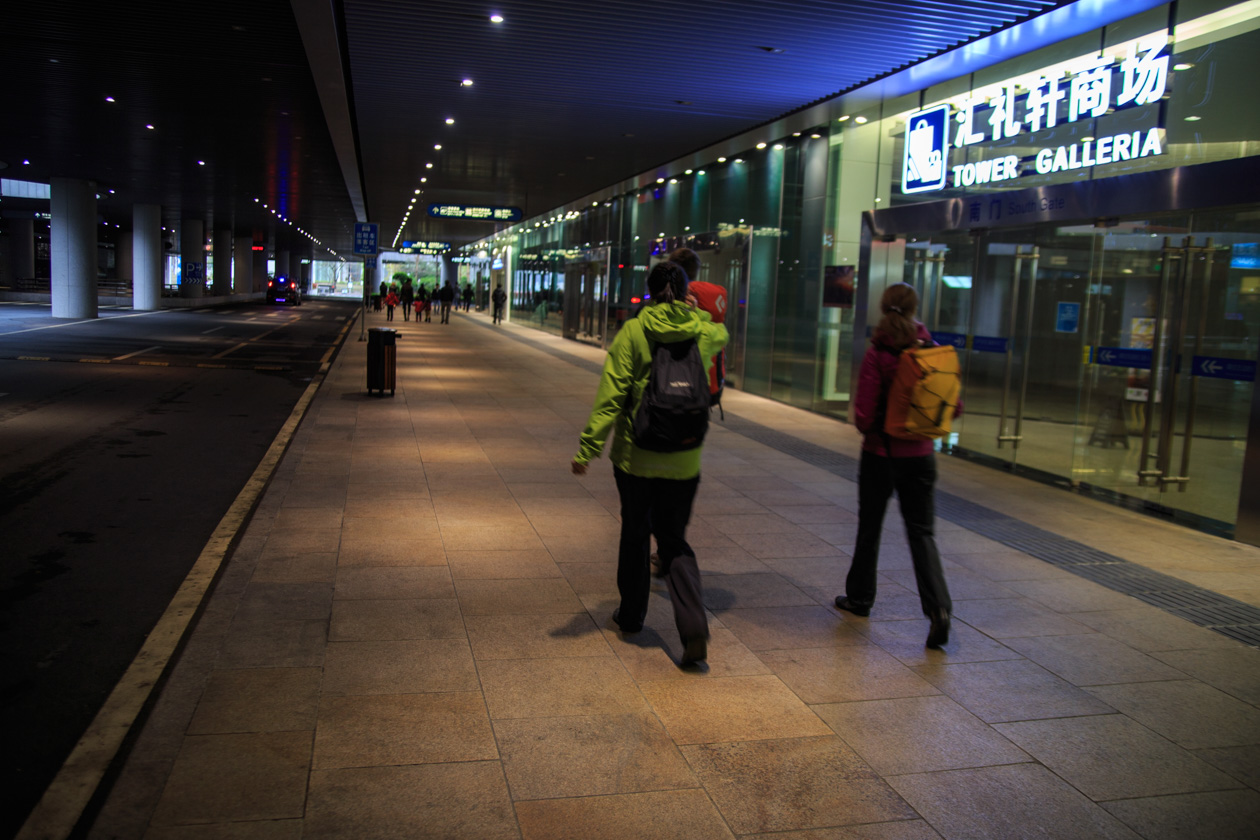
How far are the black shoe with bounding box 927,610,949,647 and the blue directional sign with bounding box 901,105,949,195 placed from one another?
8045 millimetres

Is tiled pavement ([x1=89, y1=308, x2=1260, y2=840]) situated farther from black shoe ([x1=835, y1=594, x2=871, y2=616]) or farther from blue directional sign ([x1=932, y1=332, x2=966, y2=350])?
blue directional sign ([x1=932, y1=332, x2=966, y2=350])

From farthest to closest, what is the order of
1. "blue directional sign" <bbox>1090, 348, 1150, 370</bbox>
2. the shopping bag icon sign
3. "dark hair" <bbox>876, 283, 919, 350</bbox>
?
the shopping bag icon sign, "blue directional sign" <bbox>1090, 348, 1150, 370</bbox>, "dark hair" <bbox>876, 283, 919, 350</bbox>

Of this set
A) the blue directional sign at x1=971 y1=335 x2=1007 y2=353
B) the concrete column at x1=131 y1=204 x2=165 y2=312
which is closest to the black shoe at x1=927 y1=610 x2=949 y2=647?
the blue directional sign at x1=971 y1=335 x2=1007 y2=353

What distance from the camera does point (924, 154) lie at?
11906 millimetres

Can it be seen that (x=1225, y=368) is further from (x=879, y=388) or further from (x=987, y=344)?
(x=879, y=388)

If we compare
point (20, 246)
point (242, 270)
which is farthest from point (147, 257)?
point (242, 270)

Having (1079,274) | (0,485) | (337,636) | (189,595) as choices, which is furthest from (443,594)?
(1079,274)

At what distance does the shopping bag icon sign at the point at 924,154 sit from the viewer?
1166 cm

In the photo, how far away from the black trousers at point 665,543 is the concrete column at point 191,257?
167 feet

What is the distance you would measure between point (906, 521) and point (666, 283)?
67.2 inches

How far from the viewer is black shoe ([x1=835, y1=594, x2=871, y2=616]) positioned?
17.0 feet

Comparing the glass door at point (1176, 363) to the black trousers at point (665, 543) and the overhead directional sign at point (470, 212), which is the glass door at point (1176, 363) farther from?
the overhead directional sign at point (470, 212)

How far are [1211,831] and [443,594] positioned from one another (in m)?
3.58

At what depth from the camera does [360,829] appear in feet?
9.71
